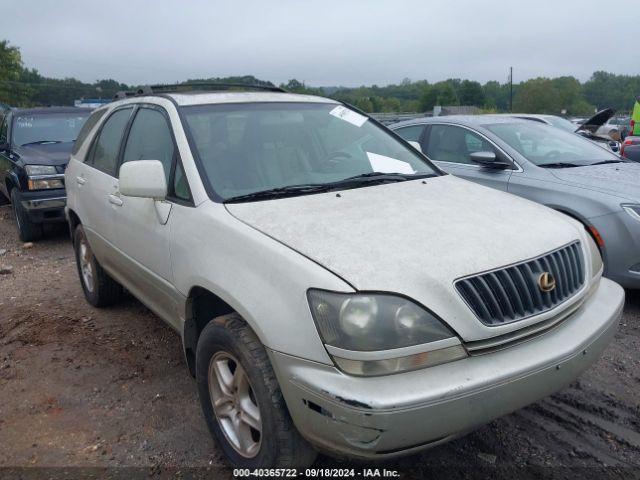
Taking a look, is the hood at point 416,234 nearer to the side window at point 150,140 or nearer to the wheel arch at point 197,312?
the wheel arch at point 197,312

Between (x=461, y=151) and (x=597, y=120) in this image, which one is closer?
(x=461, y=151)

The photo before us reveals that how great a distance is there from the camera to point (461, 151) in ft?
19.2

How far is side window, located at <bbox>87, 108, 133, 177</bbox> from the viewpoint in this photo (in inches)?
151

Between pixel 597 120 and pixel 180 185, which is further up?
pixel 597 120

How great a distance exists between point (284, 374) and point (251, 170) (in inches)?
49.2

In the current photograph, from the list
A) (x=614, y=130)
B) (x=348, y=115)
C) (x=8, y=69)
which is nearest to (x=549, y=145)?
(x=348, y=115)

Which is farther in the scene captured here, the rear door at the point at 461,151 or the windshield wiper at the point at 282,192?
the rear door at the point at 461,151

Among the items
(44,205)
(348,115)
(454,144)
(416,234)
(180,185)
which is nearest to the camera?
(416,234)

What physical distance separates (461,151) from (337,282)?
425 centimetres

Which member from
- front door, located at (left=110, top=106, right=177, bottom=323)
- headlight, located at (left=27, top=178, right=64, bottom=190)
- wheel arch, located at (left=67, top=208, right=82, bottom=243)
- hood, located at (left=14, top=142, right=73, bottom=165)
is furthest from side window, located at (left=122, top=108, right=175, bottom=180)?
hood, located at (left=14, top=142, right=73, bottom=165)

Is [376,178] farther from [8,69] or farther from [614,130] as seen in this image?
[8,69]

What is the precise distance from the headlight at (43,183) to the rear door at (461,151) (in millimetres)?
4517

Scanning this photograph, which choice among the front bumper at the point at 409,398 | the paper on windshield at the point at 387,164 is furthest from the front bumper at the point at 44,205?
the front bumper at the point at 409,398

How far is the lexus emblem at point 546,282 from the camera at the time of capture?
88.4 inches
